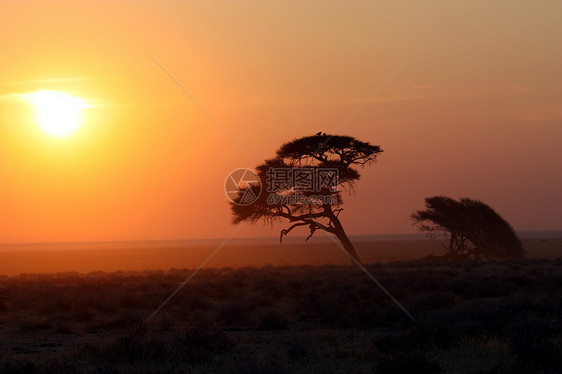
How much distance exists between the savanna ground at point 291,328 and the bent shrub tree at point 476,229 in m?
22.7

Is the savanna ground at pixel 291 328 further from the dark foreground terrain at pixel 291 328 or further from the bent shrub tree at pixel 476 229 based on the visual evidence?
the bent shrub tree at pixel 476 229

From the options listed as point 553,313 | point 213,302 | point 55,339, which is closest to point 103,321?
point 55,339

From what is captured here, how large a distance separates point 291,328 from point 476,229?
36.3 meters

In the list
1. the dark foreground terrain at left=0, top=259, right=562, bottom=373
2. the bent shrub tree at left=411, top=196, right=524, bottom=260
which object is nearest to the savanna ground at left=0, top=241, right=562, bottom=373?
the dark foreground terrain at left=0, top=259, right=562, bottom=373

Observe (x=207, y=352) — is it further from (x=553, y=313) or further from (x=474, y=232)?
(x=474, y=232)

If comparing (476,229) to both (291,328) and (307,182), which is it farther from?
(291,328)

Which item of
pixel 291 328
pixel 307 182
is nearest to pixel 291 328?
pixel 291 328

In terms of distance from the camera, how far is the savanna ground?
11430mm

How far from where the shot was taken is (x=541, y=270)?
2870 centimetres

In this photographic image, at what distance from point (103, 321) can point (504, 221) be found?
132ft

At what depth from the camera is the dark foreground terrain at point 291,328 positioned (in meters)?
11.4

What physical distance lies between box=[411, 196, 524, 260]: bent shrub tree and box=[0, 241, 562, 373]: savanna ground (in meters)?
22.7

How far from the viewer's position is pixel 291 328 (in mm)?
16672

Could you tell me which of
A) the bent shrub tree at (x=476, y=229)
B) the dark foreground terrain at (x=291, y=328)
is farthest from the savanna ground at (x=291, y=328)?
the bent shrub tree at (x=476, y=229)
